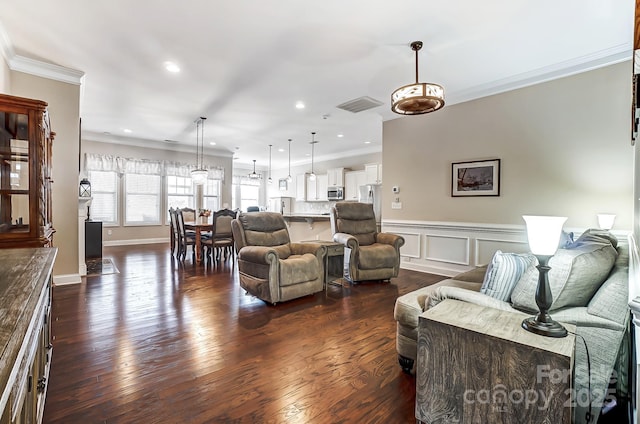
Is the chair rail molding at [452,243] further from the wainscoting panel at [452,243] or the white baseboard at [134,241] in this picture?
the white baseboard at [134,241]

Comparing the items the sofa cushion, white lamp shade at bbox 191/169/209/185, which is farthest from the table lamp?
white lamp shade at bbox 191/169/209/185

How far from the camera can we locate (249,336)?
255cm

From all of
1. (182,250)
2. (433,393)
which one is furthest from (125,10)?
(182,250)

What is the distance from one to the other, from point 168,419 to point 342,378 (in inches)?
39.3

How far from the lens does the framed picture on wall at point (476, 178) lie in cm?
432

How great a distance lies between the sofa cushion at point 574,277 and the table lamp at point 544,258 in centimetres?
13

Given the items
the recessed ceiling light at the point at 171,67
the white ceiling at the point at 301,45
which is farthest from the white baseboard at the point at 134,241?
the recessed ceiling light at the point at 171,67

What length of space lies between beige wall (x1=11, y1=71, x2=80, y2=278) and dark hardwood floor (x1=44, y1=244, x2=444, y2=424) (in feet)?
1.74

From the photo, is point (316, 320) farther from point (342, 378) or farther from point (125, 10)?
point (125, 10)

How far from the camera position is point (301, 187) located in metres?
10.8

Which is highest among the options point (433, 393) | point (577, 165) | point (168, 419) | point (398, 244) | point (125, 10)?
point (125, 10)

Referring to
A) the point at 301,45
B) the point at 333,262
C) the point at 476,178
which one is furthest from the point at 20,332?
the point at 476,178

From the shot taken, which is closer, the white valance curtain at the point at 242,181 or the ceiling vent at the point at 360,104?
the ceiling vent at the point at 360,104

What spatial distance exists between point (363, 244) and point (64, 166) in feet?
13.9
